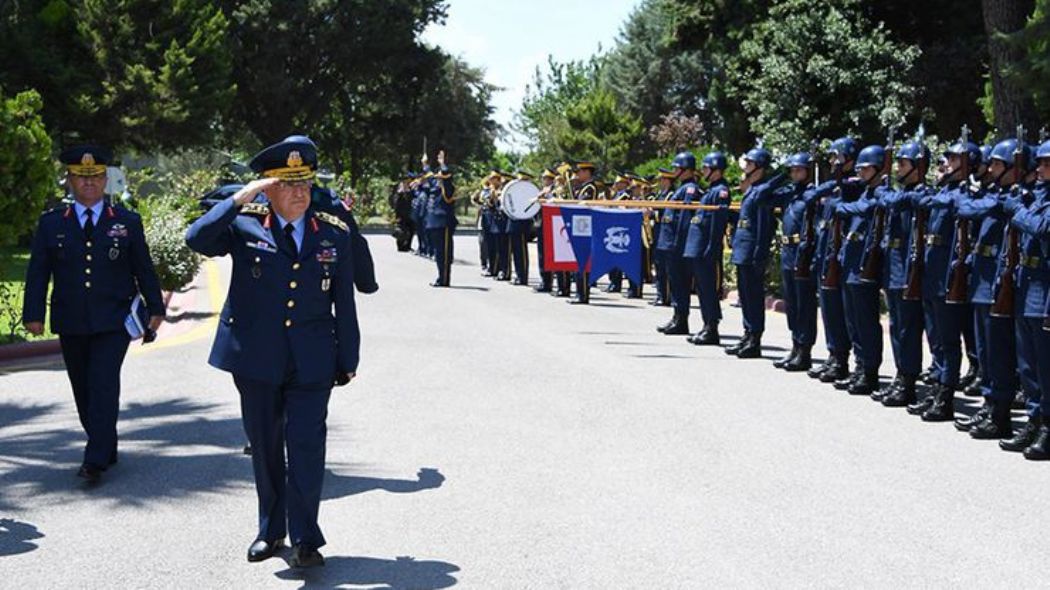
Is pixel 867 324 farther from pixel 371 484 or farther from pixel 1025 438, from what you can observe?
pixel 371 484

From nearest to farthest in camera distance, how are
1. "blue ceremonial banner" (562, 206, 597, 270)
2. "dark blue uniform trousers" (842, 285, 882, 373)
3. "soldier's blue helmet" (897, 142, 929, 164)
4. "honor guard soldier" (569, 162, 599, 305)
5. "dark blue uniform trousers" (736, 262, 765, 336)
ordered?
"soldier's blue helmet" (897, 142, 929, 164)
"dark blue uniform trousers" (842, 285, 882, 373)
"dark blue uniform trousers" (736, 262, 765, 336)
"blue ceremonial banner" (562, 206, 597, 270)
"honor guard soldier" (569, 162, 599, 305)

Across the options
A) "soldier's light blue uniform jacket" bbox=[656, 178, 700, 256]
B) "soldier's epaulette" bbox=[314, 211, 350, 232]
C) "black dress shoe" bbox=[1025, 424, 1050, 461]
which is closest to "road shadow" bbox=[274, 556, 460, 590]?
"soldier's epaulette" bbox=[314, 211, 350, 232]

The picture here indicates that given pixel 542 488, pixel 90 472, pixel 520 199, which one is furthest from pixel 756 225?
pixel 520 199

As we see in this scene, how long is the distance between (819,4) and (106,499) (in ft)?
63.8

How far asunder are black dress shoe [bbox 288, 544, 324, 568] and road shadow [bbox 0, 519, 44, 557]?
55.5 inches

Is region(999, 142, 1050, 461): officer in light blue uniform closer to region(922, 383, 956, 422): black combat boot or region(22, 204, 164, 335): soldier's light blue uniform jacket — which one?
region(922, 383, 956, 422): black combat boot

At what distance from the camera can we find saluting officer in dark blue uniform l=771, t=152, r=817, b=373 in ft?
39.8

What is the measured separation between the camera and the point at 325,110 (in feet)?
190

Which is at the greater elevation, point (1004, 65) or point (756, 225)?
point (1004, 65)

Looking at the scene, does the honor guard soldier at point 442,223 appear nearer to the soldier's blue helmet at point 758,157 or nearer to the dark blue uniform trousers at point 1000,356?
the soldier's blue helmet at point 758,157

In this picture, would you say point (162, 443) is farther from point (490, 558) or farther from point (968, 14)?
point (968, 14)

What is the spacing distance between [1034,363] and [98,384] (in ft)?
19.6

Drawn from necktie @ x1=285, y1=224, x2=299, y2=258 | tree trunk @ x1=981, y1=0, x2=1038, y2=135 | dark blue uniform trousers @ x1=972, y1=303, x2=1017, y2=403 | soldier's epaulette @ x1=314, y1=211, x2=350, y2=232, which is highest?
tree trunk @ x1=981, y1=0, x2=1038, y2=135

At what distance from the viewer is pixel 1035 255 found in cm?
859
